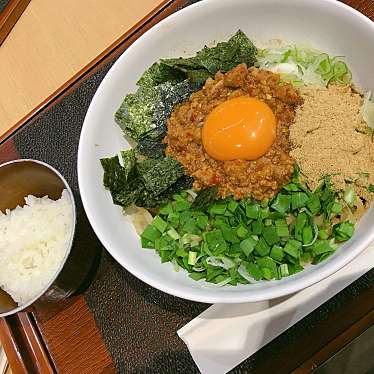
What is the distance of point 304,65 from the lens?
80.6 inches

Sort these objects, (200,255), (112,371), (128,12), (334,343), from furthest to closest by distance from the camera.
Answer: (128,12) → (112,371) → (200,255) → (334,343)

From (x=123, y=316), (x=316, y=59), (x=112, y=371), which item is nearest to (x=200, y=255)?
(x=123, y=316)

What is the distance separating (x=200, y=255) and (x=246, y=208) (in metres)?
0.25

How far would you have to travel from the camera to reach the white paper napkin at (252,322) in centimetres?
181

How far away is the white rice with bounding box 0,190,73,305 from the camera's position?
205 centimetres

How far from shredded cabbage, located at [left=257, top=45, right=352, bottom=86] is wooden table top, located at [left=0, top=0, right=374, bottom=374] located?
0.34 meters

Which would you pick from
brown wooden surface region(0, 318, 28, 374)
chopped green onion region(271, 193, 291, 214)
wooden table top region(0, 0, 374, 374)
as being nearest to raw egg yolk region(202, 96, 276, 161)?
chopped green onion region(271, 193, 291, 214)

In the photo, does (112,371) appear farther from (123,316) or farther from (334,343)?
(334,343)

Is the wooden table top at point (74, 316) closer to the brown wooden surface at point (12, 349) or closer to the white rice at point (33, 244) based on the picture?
the brown wooden surface at point (12, 349)

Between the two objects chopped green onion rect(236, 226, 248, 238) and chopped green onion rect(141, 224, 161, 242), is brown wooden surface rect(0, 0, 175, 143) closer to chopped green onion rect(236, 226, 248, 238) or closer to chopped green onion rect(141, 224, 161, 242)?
chopped green onion rect(141, 224, 161, 242)

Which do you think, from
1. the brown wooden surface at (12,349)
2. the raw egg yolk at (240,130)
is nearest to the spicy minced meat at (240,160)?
the raw egg yolk at (240,130)

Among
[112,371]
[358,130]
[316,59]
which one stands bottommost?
[112,371]

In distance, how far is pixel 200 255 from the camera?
185cm

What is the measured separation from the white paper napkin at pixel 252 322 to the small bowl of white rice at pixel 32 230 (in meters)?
0.60
